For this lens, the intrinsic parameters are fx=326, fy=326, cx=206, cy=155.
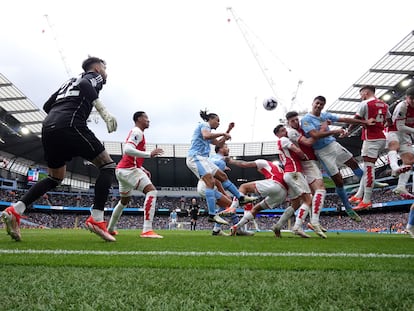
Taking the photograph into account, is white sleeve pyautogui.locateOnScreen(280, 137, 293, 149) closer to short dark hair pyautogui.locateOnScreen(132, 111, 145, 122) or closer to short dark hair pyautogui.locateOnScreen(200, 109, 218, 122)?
short dark hair pyautogui.locateOnScreen(200, 109, 218, 122)

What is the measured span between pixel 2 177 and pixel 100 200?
183ft

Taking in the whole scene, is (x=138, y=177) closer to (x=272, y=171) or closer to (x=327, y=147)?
(x=272, y=171)

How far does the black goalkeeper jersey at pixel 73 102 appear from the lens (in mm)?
4289

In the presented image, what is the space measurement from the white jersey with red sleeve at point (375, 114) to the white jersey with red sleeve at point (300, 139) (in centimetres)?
113

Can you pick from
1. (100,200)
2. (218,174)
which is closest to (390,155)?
(218,174)

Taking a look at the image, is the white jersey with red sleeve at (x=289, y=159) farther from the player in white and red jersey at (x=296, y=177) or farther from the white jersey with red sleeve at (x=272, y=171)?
the white jersey with red sleeve at (x=272, y=171)

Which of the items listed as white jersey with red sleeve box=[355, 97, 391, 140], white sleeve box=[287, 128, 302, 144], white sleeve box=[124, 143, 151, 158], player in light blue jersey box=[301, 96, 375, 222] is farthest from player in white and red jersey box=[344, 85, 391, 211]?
white sleeve box=[124, 143, 151, 158]

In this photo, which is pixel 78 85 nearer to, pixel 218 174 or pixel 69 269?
pixel 69 269

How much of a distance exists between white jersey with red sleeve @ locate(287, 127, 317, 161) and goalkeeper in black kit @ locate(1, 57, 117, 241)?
399 cm

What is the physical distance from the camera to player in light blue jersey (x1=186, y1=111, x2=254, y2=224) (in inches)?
291

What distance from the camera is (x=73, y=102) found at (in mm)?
4453

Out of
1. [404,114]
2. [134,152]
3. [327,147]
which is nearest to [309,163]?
[327,147]

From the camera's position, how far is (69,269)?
2.21m

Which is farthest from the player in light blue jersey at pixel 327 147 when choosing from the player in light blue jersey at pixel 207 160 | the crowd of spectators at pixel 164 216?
the crowd of spectators at pixel 164 216
